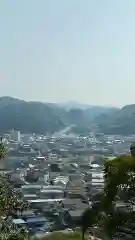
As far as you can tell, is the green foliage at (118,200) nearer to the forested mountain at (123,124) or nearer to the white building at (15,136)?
the white building at (15,136)

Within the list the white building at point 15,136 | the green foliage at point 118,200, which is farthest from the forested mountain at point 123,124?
the green foliage at point 118,200

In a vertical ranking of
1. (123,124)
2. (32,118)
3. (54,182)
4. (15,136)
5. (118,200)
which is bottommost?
(54,182)

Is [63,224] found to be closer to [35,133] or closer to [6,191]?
[6,191]

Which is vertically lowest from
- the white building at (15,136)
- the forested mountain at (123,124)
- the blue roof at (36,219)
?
the blue roof at (36,219)

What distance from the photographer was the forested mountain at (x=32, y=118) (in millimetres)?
64188

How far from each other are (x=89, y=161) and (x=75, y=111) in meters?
46.6

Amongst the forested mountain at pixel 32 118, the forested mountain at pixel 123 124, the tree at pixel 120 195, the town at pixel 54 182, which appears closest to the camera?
the tree at pixel 120 195

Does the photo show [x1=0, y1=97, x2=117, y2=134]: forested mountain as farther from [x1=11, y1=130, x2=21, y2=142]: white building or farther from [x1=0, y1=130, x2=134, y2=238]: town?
[x1=0, y1=130, x2=134, y2=238]: town

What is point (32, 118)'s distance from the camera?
2537 inches

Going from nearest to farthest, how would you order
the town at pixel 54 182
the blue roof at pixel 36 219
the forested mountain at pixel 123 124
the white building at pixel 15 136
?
the town at pixel 54 182
the blue roof at pixel 36 219
the white building at pixel 15 136
the forested mountain at pixel 123 124

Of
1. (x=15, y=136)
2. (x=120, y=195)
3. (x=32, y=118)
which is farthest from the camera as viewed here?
(x=32, y=118)

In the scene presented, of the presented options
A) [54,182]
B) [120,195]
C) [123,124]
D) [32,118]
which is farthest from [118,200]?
[32,118]

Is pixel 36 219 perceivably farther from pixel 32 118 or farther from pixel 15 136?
pixel 32 118

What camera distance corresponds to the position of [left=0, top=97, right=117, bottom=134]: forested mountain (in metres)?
64.2
